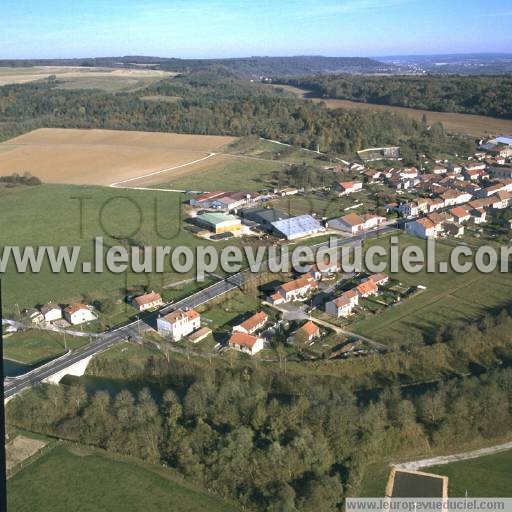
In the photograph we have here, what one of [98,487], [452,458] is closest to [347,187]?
[452,458]

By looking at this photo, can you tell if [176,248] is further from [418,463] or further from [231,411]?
[418,463]

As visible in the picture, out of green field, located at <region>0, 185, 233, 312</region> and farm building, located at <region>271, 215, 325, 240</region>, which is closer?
green field, located at <region>0, 185, 233, 312</region>

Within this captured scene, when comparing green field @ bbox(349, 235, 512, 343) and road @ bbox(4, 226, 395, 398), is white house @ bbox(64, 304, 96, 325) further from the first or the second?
green field @ bbox(349, 235, 512, 343)

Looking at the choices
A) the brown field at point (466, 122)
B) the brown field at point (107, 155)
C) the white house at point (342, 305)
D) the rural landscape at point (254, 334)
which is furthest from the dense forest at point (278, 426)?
the brown field at point (466, 122)

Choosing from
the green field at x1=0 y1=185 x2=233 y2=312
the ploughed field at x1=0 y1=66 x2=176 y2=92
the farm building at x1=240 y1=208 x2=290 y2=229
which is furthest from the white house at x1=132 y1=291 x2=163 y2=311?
the ploughed field at x1=0 y1=66 x2=176 y2=92

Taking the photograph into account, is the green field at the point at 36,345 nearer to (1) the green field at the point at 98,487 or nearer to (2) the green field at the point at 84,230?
(2) the green field at the point at 84,230

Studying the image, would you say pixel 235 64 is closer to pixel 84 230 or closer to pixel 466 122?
pixel 466 122
